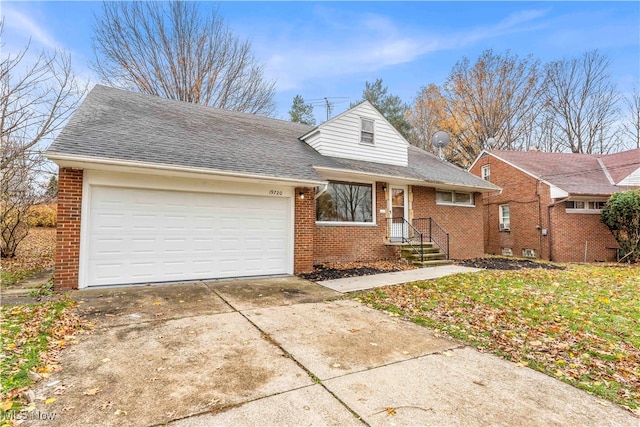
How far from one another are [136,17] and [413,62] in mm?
15412

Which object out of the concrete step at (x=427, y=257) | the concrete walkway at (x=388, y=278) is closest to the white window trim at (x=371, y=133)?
the concrete step at (x=427, y=257)

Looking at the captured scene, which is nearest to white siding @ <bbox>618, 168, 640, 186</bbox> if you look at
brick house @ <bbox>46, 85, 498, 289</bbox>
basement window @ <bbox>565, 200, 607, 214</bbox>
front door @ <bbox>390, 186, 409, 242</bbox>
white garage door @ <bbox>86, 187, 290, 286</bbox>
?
basement window @ <bbox>565, 200, 607, 214</bbox>

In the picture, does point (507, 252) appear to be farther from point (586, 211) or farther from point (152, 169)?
point (152, 169)

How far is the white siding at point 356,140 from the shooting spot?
10430mm

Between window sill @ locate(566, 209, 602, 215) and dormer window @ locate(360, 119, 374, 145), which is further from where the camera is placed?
window sill @ locate(566, 209, 602, 215)

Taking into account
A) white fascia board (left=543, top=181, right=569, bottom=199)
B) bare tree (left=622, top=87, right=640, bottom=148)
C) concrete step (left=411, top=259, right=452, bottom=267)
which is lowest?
concrete step (left=411, top=259, right=452, bottom=267)

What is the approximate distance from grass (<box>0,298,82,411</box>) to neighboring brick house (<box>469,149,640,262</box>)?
16955 millimetres

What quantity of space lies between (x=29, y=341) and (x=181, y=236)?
3564 mm

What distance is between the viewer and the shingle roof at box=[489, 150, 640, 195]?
14.0m

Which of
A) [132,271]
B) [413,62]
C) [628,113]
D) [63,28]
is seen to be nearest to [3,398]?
[132,271]

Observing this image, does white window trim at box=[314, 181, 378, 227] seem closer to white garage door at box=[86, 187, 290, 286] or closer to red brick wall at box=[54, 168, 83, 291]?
white garage door at box=[86, 187, 290, 286]

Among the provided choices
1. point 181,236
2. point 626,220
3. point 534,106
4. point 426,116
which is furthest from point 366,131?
point 534,106

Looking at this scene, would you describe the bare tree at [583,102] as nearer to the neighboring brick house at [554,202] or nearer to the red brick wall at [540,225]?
the neighboring brick house at [554,202]

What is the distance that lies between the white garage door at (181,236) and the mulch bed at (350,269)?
0.92 m
